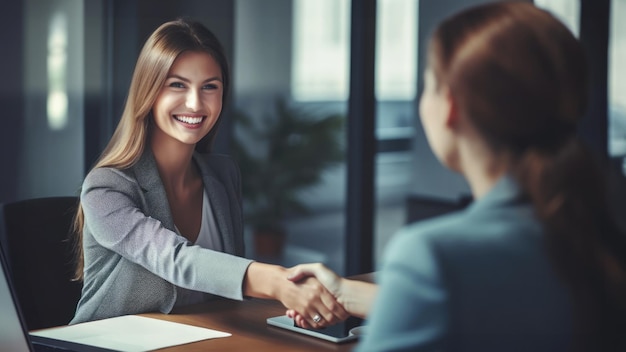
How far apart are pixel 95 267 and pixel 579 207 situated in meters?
1.48

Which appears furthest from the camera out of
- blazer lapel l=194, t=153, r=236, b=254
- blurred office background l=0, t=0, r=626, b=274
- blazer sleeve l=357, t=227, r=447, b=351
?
blurred office background l=0, t=0, r=626, b=274

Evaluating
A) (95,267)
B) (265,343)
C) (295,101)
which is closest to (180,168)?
(95,267)

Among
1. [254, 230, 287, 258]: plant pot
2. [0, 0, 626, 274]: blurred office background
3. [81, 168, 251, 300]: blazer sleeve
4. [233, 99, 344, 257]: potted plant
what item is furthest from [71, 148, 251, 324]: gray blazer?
[254, 230, 287, 258]: plant pot

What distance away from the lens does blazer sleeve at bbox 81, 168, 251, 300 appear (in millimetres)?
2010

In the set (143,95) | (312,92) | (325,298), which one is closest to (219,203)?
(143,95)

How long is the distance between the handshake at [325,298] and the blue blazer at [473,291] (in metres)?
0.86

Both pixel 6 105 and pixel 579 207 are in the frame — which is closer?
pixel 579 207

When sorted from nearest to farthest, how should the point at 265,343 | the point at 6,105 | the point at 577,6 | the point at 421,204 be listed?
the point at 265,343 → the point at 6,105 → the point at 577,6 → the point at 421,204

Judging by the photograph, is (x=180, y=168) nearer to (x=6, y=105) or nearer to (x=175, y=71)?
(x=175, y=71)

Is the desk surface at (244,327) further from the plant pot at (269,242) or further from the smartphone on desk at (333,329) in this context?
the plant pot at (269,242)

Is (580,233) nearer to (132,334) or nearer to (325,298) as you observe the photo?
(325,298)

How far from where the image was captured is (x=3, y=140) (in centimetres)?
387

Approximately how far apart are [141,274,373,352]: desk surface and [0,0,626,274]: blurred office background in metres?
2.11

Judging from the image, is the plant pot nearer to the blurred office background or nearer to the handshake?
Answer: the blurred office background
